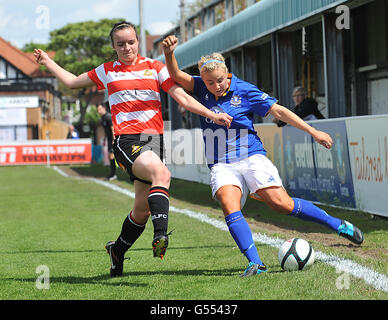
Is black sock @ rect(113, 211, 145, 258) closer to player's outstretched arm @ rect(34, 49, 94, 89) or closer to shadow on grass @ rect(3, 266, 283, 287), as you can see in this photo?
shadow on grass @ rect(3, 266, 283, 287)

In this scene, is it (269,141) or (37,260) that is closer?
(37,260)

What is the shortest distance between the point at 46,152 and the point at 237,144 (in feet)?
106

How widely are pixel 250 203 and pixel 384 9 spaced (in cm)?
762

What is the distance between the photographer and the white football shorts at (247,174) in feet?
18.7

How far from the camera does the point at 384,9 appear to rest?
17.4m

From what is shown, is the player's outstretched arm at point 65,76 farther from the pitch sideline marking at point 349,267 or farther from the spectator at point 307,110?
the spectator at point 307,110

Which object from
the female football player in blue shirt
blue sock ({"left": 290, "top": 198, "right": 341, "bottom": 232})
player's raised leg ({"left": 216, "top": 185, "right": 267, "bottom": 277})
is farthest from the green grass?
the female football player in blue shirt

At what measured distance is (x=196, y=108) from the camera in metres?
5.38

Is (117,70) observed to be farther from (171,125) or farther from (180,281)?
(171,125)

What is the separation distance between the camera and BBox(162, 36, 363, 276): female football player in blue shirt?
221 inches

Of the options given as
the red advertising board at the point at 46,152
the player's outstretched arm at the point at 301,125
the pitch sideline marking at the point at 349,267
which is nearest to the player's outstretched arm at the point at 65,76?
the player's outstretched arm at the point at 301,125
